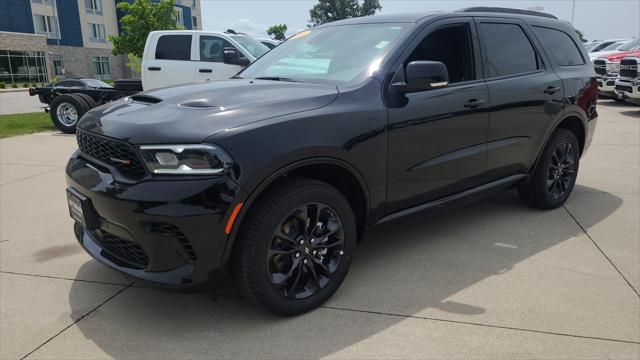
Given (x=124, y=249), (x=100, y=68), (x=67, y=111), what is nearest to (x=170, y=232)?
(x=124, y=249)

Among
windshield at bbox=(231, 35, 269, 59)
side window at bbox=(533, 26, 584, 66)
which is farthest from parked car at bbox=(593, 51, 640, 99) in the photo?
side window at bbox=(533, 26, 584, 66)

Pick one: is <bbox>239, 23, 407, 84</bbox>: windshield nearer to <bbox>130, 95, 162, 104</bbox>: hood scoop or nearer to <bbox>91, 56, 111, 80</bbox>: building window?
<bbox>130, 95, 162, 104</bbox>: hood scoop

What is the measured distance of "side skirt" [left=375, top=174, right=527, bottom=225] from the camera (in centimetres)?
351

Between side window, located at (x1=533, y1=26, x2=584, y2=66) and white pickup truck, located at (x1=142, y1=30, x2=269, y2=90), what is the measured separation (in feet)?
19.0

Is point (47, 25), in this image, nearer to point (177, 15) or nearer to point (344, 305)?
point (177, 15)

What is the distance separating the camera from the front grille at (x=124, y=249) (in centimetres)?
270

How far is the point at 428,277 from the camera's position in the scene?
3.51 meters

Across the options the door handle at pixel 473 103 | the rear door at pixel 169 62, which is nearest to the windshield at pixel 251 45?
the rear door at pixel 169 62

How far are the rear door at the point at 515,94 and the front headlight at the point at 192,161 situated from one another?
237 centimetres

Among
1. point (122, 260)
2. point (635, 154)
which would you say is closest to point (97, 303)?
point (122, 260)

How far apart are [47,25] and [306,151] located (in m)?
53.4

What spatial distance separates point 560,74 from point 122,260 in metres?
4.12

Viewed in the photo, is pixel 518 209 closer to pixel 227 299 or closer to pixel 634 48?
pixel 227 299

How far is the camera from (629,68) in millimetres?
12477
